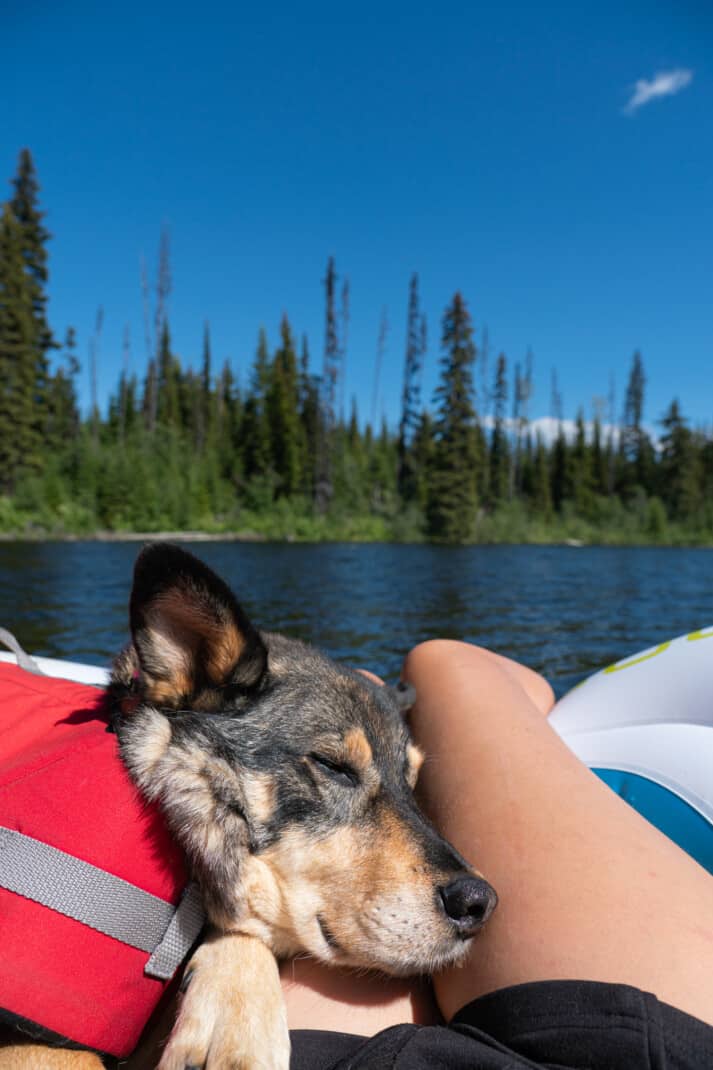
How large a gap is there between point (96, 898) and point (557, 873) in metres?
1.26

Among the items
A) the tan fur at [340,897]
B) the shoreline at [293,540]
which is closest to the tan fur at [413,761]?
the tan fur at [340,897]

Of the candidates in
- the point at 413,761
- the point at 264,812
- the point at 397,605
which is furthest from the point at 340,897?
the point at 397,605

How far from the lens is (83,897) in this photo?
1.82 m

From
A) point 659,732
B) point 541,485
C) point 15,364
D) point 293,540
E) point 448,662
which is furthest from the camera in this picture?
point 541,485

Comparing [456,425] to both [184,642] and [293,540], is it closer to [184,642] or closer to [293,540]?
[293,540]

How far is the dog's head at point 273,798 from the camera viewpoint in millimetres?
1956

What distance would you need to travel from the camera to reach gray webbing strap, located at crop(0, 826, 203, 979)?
1.78 m

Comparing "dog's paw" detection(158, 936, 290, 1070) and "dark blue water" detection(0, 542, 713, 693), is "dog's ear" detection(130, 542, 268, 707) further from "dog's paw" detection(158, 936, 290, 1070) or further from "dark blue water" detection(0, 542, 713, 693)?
"dark blue water" detection(0, 542, 713, 693)

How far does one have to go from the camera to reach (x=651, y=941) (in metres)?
1.66

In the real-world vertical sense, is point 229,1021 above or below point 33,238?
below

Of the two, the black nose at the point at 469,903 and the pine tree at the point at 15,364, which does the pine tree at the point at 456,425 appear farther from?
the black nose at the point at 469,903

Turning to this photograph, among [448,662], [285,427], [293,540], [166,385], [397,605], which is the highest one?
[166,385]

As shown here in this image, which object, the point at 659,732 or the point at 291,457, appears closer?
the point at 659,732

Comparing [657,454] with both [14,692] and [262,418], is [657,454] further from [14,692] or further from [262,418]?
[14,692]
